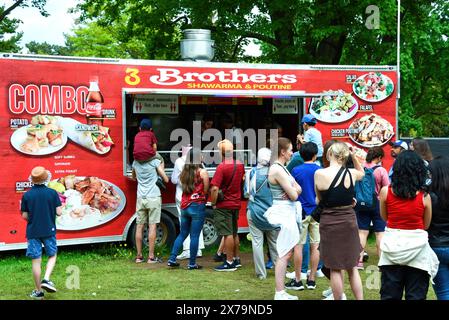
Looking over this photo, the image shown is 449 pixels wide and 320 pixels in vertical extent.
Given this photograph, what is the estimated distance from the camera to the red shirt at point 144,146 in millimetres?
9180

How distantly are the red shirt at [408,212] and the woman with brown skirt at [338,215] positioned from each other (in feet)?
2.32

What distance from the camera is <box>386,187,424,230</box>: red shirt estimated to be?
5.31 m

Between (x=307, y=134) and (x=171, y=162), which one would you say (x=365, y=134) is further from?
(x=171, y=162)

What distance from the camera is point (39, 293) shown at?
23.1ft

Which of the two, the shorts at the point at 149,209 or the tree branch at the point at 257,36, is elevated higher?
the tree branch at the point at 257,36

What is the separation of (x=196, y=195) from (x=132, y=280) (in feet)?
4.88

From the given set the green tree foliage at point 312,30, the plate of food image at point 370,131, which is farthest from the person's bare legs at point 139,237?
the green tree foliage at point 312,30

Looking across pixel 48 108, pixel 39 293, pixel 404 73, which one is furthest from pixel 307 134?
pixel 404 73

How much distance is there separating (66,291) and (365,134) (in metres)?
6.02

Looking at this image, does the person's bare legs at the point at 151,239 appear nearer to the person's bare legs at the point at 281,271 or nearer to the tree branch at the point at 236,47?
the person's bare legs at the point at 281,271

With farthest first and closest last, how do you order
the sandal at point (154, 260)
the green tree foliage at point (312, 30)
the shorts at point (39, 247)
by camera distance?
the green tree foliage at point (312, 30), the sandal at point (154, 260), the shorts at point (39, 247)

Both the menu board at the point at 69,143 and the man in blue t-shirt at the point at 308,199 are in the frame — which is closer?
the man in blue t-shirt at the point at 308,199

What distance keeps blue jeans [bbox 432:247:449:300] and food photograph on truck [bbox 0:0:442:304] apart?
17mm

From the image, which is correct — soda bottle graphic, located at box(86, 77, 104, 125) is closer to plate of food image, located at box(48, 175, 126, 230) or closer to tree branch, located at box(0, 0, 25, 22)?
plate of food image, located at box(48, 175, 126, 230)
